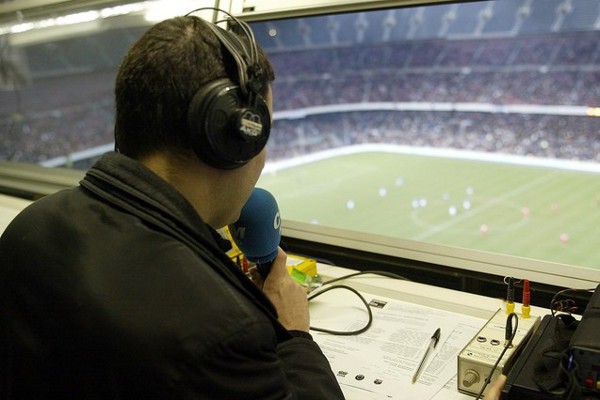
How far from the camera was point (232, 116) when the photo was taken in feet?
2.22

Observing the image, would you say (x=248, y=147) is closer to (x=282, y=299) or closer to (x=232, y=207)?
(x=232, y=207)

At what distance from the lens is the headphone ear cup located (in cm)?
65

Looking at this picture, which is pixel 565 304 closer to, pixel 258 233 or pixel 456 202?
pixel 258 233

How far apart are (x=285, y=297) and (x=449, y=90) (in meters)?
10.4

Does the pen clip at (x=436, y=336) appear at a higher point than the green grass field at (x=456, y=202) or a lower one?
higher

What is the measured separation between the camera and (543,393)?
770 millimetres

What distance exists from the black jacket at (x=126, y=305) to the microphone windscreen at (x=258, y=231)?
33cm

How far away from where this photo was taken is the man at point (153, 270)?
53cm

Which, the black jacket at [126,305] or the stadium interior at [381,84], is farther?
the stadium interior at [381,84]

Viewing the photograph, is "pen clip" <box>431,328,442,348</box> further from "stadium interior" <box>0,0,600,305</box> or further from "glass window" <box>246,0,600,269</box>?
"glass window" <box>246,0,600,269</box>

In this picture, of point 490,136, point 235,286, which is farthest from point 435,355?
point 490,136

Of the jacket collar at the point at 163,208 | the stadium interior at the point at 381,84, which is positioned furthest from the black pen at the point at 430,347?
the stadium interior at the point at 381,84

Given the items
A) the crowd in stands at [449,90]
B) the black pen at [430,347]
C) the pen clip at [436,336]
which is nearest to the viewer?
the black pen at [430,347]

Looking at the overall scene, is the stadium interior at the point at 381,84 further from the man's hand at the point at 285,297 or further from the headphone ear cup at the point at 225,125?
the headphone ear cup at the point at 225,125
